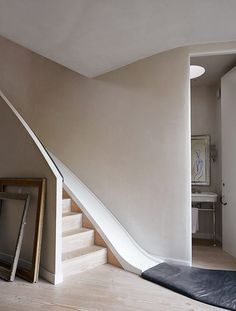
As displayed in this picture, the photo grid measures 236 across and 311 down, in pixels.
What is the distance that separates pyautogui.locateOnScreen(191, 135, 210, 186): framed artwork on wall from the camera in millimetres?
4863

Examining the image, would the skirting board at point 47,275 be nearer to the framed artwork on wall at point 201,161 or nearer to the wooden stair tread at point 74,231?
the wooden stair tread at point 74,231

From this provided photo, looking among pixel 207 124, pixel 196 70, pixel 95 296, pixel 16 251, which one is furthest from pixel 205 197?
pixel 16 251

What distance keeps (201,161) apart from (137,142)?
1742 mm

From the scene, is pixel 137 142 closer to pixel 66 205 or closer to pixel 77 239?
pixel 66 205

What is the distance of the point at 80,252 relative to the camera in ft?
10.6

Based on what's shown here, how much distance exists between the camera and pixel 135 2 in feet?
7.70

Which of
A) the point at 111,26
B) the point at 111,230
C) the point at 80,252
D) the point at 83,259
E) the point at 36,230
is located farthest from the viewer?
the point at 111,230

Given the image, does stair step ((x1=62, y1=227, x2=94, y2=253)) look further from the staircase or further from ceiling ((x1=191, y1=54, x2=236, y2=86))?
ceiling ((x1=191, y1=54, x2=236, y2=86))

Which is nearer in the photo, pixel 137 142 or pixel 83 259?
pixel 83 259

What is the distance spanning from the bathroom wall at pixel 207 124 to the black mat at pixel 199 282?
175 cm

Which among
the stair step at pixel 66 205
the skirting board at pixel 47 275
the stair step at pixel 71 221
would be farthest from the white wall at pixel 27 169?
the stair step at pixel 66 205

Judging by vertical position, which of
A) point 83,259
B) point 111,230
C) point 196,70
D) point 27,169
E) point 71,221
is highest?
point 196,70

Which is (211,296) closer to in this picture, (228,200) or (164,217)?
(164,217)

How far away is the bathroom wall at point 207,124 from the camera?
4.83 metres
